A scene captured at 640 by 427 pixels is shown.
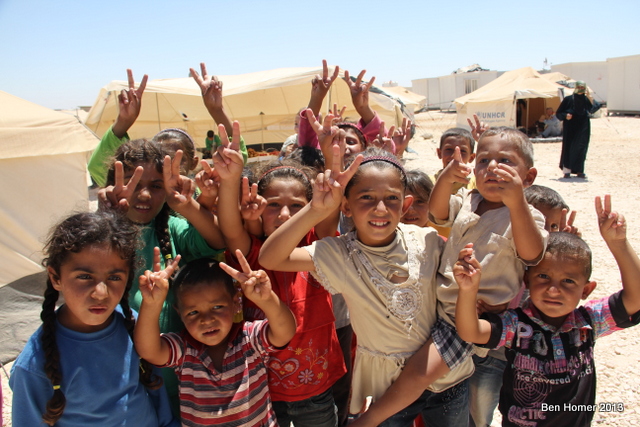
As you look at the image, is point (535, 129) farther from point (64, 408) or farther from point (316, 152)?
point (64, 408)

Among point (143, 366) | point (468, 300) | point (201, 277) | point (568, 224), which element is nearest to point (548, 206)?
point (568, 224)

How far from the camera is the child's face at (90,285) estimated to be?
152 cm

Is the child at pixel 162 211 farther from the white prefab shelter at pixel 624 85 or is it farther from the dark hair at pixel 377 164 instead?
the white prefab shelter at pixel 624 85

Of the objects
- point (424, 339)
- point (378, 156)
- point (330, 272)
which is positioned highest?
point (378, 156)

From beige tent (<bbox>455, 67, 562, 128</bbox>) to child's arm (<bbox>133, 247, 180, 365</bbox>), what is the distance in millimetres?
18083

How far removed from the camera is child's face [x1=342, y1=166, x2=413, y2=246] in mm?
1683

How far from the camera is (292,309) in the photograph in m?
1.87

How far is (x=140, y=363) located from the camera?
1681mm

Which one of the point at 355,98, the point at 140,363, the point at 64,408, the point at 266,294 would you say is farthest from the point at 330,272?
the point at 355,98

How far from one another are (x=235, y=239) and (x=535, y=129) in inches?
791

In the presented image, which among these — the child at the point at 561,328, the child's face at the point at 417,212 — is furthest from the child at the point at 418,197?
the child at the point at 561,328

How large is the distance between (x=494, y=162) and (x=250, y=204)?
1.00 metres

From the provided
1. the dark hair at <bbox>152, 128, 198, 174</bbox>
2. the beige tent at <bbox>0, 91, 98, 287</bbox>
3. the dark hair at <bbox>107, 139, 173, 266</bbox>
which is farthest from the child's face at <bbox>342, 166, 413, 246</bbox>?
the beige tent at <bbox>0, 91, 98, 287</bbox>

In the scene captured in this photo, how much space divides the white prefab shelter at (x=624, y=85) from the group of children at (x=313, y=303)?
2610 cm
